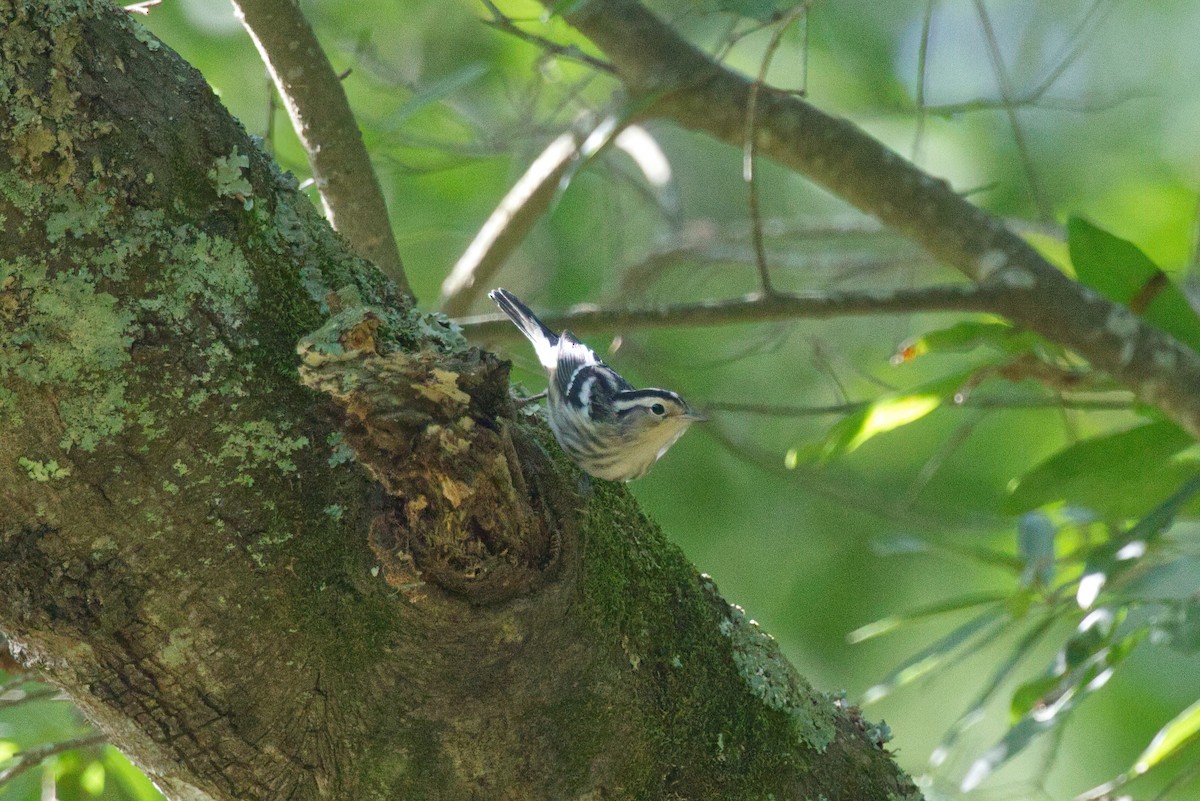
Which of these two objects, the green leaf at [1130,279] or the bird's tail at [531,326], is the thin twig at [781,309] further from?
the green leaf at [1130,279]

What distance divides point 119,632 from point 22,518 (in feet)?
0.62

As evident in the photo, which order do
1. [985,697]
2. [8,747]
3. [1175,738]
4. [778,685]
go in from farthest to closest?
[8,747]
[985,697]
[1175,738]
[778,685]

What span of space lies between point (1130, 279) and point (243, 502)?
2516 mm

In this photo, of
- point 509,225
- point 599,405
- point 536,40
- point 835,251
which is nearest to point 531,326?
point 599,405

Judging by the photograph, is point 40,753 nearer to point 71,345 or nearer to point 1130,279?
point 71,345

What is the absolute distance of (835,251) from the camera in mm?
6156

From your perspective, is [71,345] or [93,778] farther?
[93,778]

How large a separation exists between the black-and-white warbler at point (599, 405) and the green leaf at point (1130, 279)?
1.12 meters

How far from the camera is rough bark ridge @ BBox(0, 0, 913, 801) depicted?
56.3 inches

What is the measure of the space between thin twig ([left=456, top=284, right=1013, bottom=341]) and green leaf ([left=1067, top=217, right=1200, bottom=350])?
24 cm

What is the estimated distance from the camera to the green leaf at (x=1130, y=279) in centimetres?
302

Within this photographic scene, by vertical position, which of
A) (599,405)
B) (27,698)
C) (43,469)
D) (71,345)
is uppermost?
(599,405)

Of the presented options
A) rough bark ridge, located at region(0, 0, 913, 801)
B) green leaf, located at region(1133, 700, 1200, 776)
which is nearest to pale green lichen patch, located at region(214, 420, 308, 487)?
rough bark ridge, located at region(0, 0, 913, 801)

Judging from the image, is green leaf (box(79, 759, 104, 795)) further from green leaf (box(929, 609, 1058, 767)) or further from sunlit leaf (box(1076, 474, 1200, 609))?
sunlit leaf (box(1076, 474, 1200, 609))
